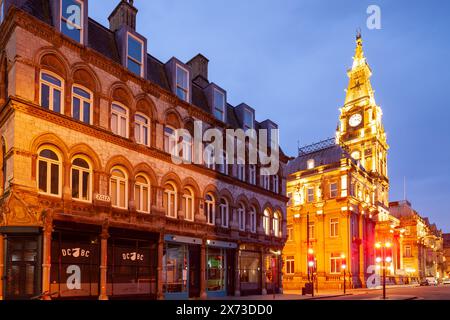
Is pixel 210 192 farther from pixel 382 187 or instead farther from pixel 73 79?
pixel 382 187

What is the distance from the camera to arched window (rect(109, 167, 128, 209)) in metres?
23.0

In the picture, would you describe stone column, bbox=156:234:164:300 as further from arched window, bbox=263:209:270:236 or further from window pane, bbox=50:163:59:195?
arched window, bbox=263:209:270:236

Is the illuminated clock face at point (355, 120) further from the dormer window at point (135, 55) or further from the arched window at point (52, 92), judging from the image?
the arched window at point (52, 92)

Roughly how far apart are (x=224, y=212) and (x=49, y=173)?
14056 mm

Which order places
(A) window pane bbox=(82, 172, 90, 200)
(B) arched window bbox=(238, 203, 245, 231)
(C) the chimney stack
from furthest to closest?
(B) arched window bbox=(238, 203, 245, 231) < (C) the chimney stack < (A) window pane bbox=(82, 172, 90, 200)

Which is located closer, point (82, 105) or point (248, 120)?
point (82, 105)

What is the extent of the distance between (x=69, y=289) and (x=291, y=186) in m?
43.3

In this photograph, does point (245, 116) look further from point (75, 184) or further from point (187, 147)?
point (75, 184)

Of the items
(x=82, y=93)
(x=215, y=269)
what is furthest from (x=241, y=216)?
(x=82, y=93)

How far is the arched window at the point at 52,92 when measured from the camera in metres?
20.3

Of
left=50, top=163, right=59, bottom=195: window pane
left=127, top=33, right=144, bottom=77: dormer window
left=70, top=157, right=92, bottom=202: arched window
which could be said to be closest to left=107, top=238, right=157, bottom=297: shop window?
left=70, top=157, right=92, bottom=202: arched window

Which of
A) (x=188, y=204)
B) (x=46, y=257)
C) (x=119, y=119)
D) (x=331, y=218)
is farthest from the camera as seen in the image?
(x=331, y=218)

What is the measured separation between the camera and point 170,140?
2720cm

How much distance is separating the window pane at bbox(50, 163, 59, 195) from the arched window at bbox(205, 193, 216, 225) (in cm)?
1143
